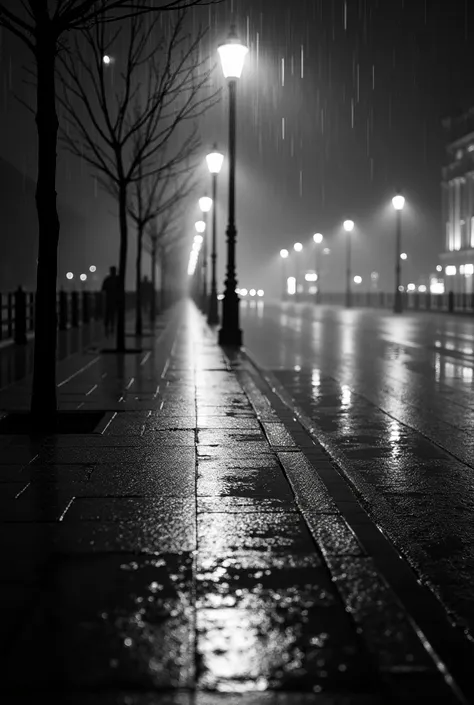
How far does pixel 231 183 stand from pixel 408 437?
1407cm

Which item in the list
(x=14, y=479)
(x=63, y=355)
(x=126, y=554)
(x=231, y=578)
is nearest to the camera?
(x=231, y=578)

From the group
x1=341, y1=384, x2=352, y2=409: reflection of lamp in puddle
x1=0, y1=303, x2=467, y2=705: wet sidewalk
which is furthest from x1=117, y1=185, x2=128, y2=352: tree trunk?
x1=0, y1=303, x2=467, y2=705: wet sidewalk

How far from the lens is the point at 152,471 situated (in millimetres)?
6461

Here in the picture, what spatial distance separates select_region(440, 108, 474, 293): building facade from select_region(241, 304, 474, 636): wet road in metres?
82.5

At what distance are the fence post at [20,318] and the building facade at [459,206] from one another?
80992mm

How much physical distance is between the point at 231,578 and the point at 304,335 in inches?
952

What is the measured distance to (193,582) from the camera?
4047 millimetres

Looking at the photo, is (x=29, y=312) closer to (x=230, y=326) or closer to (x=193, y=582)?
(x=230, y=326)

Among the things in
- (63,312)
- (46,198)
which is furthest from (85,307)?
(46,198)

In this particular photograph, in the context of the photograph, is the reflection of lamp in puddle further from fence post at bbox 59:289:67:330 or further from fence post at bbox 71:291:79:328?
fence post at bbox 71:291:79:328

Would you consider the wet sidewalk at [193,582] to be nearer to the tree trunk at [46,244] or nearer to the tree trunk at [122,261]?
the tree trunk at [46,244]

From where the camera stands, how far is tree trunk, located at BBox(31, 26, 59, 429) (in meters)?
8.29

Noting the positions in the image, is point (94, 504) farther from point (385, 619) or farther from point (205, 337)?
point (205, 337)

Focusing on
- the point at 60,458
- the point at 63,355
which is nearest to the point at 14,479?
the point at 60,458
